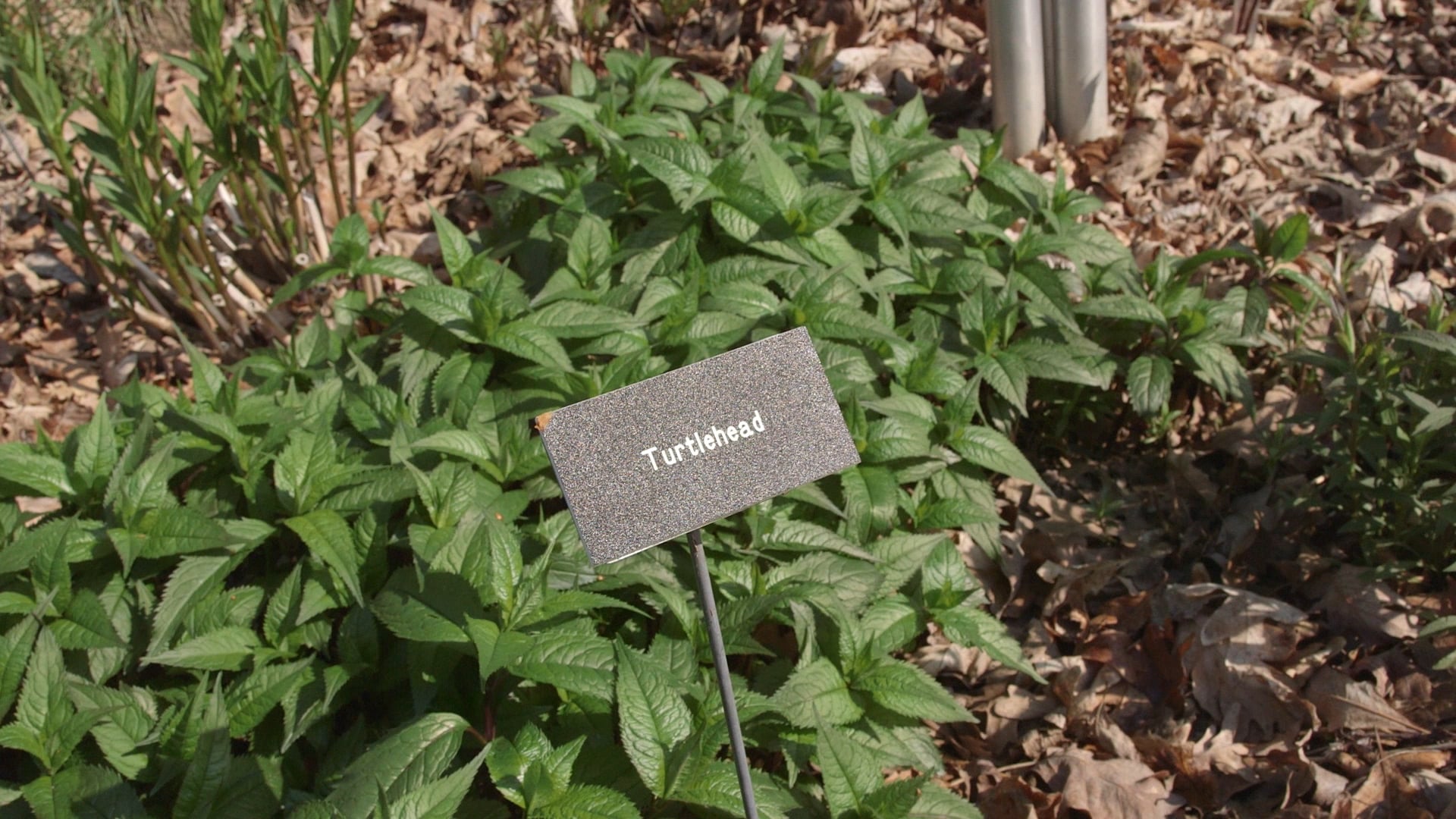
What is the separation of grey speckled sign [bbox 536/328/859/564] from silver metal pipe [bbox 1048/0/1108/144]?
9.03 ft

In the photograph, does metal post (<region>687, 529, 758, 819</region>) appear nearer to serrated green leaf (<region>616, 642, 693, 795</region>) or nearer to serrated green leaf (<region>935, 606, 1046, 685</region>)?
serrated green leaf (<region>616, 642, 693, 795</region>)

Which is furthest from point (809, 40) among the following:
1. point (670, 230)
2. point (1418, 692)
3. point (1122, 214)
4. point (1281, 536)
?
point (1418, 692)

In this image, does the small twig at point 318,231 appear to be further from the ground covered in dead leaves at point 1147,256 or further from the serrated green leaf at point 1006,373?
the serrated green leaf at point 1006,373

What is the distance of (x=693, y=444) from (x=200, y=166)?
2613mm

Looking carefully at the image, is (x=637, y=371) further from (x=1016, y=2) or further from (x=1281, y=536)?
(x=1016, y=2)

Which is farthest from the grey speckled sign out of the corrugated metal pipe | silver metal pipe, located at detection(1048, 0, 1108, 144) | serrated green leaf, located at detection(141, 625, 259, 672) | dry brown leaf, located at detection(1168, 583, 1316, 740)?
silver metal pipe, located at detection(1048, 0, 1108, 144)

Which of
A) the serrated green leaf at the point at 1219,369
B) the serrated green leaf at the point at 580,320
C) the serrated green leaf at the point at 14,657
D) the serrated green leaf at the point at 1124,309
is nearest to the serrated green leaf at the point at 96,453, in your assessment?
the serrated green leaf at the point at 14,657

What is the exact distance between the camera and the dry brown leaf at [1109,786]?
8.11 feet

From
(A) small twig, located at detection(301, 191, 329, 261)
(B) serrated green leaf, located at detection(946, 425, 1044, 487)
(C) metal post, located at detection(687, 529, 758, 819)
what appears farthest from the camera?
(A) small twig, located at detection(301, 191, 329, 261)

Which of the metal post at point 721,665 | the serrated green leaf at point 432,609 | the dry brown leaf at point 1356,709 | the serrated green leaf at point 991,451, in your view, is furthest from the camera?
the serrated green leaf at point 991,451

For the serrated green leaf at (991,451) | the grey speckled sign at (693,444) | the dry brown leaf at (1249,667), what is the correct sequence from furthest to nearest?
the serrated green leaf at (991,451), the dry brown leaf at (1249,667), the grey speckled sign at (693,444)

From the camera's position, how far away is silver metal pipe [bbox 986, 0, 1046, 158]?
395cm

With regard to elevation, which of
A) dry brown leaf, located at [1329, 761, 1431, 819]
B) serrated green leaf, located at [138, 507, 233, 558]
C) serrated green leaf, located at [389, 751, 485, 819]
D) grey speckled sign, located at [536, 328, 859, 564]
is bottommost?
dry brown leaf, located at [1329, 761, 1431, 819]

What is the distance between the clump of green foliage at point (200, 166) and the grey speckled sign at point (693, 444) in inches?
81.1
